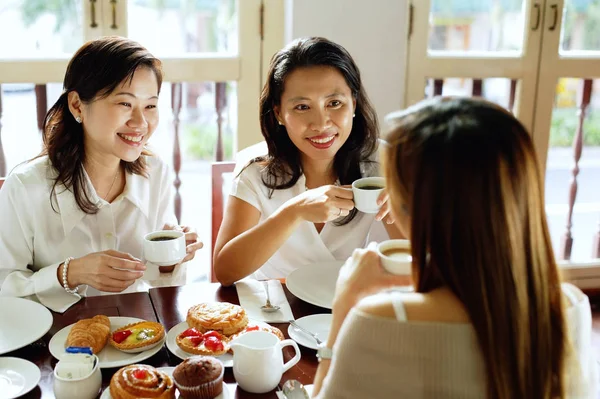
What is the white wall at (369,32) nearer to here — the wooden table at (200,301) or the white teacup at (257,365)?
the wooden table at (200,301)

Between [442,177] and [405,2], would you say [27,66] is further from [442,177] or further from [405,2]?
[442,177]

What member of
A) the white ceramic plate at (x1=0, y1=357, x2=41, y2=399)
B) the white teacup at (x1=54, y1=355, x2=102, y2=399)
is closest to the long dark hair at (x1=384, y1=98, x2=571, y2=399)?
the white teacup at (x1=54, y1=355, x2=102, y2=399)

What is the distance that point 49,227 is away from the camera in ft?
6.11

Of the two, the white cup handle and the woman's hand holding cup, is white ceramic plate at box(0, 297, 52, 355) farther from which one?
the white cup handle

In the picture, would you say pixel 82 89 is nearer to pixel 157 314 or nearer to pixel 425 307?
pixel 157 314

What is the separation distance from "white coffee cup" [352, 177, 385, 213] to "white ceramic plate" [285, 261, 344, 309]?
0.21 m

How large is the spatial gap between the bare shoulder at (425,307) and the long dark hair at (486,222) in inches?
0.7

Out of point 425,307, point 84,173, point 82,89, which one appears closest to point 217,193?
point 84,173

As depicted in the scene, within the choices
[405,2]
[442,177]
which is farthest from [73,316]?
[405,2]

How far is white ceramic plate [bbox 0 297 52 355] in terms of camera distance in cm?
138

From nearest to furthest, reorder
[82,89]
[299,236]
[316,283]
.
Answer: [316,283] → [82,89] → [299,236]

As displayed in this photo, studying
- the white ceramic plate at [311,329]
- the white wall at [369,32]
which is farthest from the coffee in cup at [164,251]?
the white wall at [369,32]

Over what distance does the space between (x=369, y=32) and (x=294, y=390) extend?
5.89 ft

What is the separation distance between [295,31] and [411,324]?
1908mm
